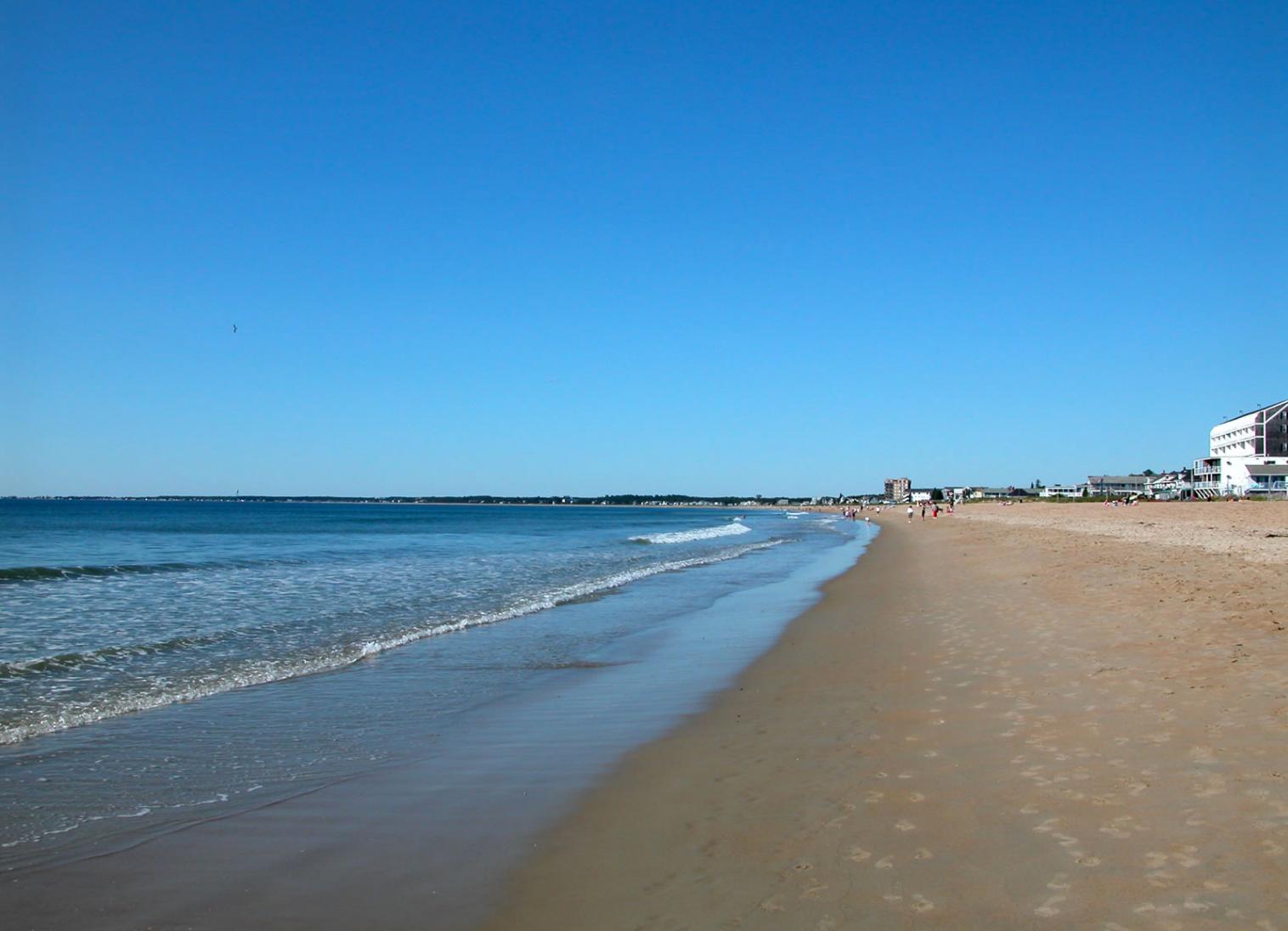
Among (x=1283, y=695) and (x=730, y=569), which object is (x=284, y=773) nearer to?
(x=1283, y=695)

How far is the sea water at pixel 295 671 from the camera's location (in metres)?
6.61

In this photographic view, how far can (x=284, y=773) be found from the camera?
22.5 feet

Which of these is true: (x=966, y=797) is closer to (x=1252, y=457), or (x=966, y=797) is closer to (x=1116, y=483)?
(x=1252, y=457)

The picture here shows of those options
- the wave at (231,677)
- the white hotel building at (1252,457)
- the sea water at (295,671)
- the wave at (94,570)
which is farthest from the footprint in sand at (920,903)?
the white hotel building at (1252,457)

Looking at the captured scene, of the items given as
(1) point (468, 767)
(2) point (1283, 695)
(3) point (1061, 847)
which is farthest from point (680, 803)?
(2) point (1283, 695)

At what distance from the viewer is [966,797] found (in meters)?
5.57

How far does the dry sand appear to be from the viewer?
414 centimetres

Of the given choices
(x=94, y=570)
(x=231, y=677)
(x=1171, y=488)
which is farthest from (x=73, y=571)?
(x=1171, y=488)

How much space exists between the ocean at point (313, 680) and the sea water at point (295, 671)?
0.04 metres

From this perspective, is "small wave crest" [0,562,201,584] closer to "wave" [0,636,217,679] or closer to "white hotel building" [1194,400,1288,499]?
"wave" [0,636,217,679]

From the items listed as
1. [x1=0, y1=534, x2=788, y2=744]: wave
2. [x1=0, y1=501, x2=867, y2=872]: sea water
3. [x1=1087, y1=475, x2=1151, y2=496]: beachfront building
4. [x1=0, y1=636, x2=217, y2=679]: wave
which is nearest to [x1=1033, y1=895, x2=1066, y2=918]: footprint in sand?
[x1=0, y1=501, x2=867, y2=872]: sea water

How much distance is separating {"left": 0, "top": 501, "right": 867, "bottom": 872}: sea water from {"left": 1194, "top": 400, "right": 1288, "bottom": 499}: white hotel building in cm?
7461

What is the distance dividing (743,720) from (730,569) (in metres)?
20.2

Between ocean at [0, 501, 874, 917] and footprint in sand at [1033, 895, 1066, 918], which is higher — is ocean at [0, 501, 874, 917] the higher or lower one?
the lower one
